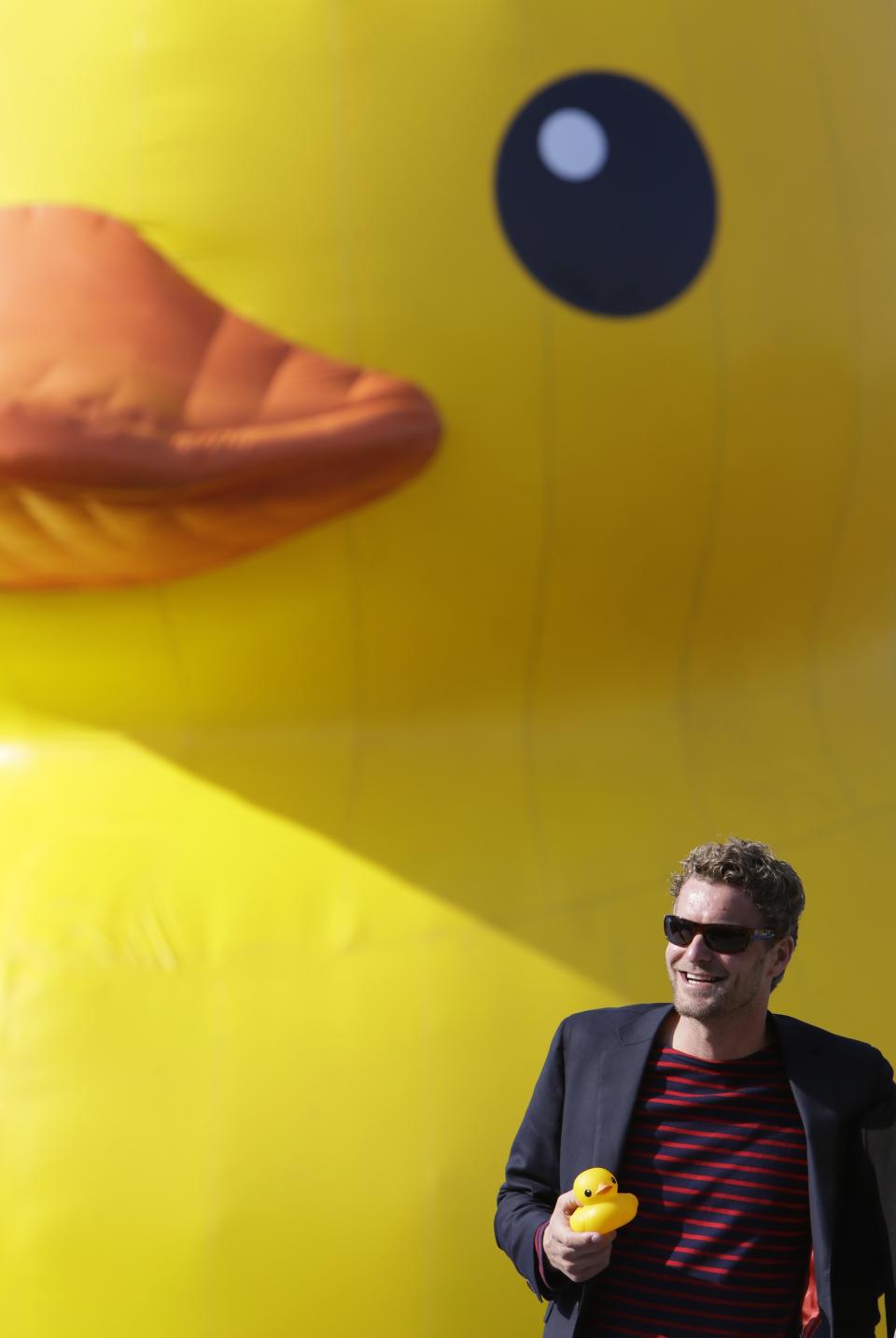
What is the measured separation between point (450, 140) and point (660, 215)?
1.28ft

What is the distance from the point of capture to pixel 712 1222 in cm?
151

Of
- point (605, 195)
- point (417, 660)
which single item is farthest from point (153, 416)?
point (605, 195)

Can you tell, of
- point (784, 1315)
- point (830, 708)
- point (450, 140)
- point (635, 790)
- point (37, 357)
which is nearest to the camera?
point (784, 1315)

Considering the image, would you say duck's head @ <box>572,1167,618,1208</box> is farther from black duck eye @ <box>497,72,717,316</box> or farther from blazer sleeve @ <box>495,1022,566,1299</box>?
black duck eye @ <box>497,72,717,316</box>

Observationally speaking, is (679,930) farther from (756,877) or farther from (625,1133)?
(625,1133)

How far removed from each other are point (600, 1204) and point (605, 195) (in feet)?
5.94

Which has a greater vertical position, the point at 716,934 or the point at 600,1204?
the point at 716,934

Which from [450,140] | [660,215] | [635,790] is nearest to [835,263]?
[660,215]

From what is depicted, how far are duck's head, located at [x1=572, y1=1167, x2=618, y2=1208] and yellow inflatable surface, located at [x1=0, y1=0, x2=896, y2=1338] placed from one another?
107 cm

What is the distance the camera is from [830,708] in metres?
3.05

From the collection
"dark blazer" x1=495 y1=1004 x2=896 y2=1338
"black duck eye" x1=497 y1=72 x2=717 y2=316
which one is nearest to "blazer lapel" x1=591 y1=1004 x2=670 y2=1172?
"dark blazer" x1=495 y1=1004 x2=896 y2=1338

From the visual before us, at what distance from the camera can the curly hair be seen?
5.16ft

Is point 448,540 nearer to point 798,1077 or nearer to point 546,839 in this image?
point 546,839

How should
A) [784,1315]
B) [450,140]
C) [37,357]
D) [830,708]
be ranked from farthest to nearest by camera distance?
1. [830,708]
2. [450,140]
3. [37,357]
4. [784,1315]
